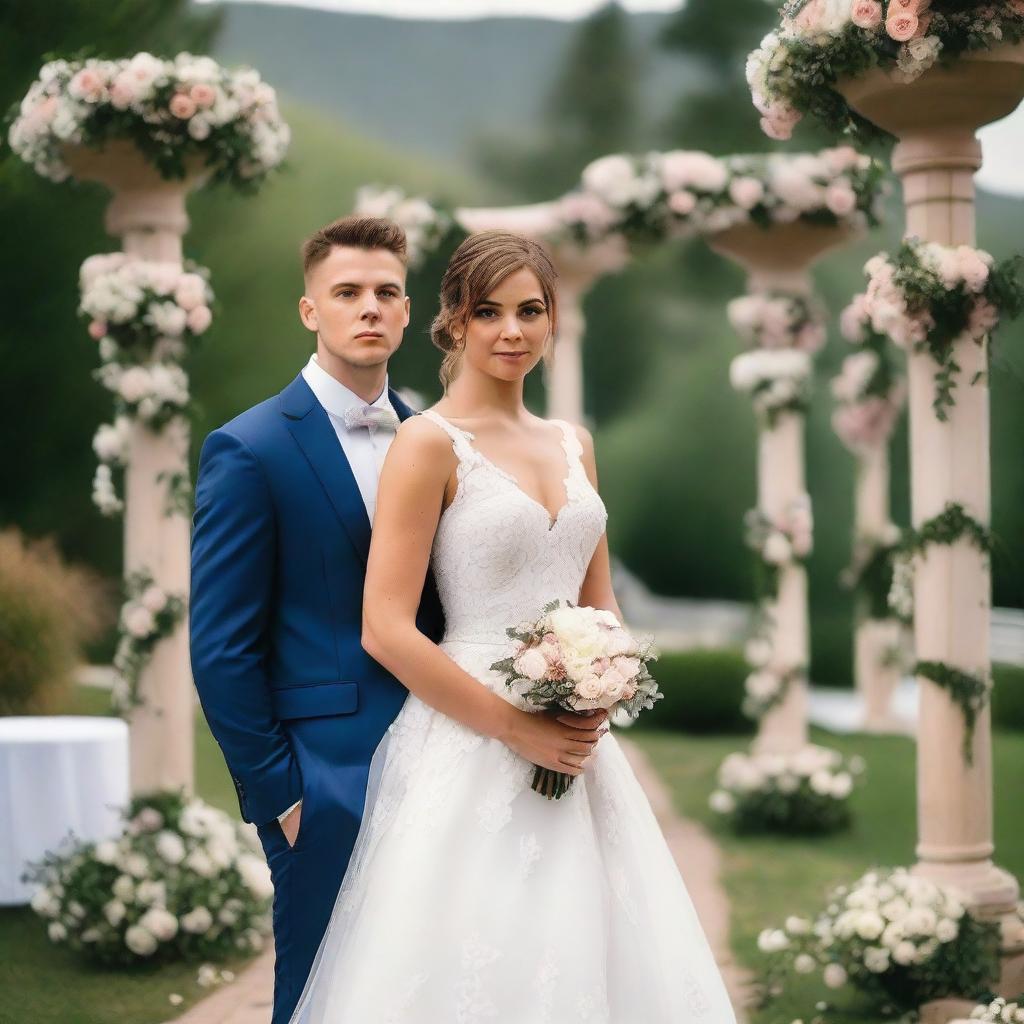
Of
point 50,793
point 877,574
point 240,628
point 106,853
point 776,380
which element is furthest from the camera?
point 776,380

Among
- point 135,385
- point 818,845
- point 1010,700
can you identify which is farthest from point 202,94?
point 1010,700

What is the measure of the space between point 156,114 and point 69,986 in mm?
3175

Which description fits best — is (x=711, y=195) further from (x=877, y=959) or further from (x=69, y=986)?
(x=69, y=986)

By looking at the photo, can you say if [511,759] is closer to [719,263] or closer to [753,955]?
[753,955]

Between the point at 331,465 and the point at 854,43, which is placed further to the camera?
the point at 854,43

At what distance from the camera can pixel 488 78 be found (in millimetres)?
25312

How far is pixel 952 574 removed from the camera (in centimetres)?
505

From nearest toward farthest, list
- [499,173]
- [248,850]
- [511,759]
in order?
1. [511,759]
2. [248,850]
3. [499,173]

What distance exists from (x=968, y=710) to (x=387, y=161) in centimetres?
1830

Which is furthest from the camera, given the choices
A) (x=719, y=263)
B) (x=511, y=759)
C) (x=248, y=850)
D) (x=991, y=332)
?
(x=719, y=263)

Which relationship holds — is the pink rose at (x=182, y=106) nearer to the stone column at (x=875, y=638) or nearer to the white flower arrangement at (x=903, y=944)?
the white flower arrangement at (x=903, y=944)

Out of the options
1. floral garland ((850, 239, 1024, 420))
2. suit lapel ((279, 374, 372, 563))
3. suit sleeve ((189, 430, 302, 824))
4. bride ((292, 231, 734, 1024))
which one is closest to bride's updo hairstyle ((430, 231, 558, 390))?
bride ((292, 231, 734, 1024))

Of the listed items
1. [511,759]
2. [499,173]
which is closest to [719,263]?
[499,173]

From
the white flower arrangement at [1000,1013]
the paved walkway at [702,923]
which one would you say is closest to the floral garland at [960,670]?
the white flower arrangement at [1000,1013]
